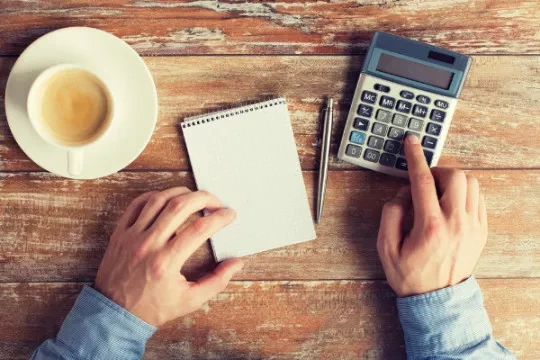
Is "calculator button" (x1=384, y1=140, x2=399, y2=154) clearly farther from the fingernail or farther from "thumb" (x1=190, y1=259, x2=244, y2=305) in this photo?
"thumb" (x1=190, y1=259, x2=244, y2=305)

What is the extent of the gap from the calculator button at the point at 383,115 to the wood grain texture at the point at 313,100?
0.05 m

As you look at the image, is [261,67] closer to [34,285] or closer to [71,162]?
[71,162]

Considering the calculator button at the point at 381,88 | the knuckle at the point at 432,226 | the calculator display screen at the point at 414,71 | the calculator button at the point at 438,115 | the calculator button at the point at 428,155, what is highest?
the calculator display screen at the point at 414,71

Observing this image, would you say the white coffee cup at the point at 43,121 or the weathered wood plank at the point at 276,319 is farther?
the weathered wood plank at the point at 276,319

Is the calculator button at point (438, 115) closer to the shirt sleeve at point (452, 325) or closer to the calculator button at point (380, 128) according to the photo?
the calculator button at point (380, 128)

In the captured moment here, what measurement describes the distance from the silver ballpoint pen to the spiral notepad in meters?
0.02

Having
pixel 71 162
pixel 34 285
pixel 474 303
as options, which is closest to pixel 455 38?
pixel 474 303

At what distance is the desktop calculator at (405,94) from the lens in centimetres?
70

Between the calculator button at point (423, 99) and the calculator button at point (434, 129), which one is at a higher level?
the calculator button at point (423, 99)

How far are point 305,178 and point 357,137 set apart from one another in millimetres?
89

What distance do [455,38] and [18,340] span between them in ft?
2.34

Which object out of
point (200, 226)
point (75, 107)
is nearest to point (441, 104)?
point (200, 226)

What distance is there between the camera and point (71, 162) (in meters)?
0.67

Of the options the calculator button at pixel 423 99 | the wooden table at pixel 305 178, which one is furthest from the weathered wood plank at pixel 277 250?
the calculator button at pixel 423 99
